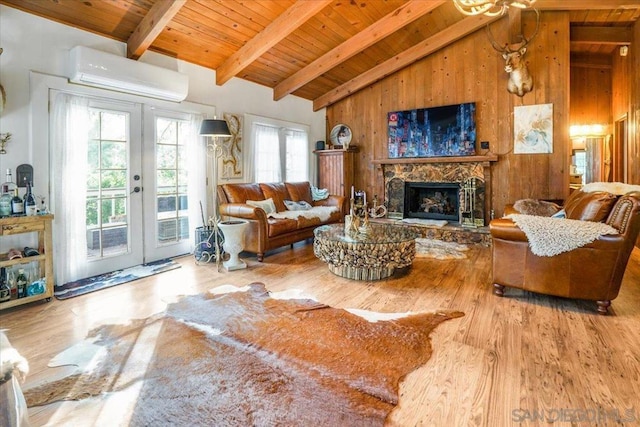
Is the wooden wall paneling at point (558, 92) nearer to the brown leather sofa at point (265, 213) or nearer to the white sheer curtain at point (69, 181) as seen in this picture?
the brown leather sofa at point (265, 213)

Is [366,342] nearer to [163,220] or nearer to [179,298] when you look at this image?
[179,298]

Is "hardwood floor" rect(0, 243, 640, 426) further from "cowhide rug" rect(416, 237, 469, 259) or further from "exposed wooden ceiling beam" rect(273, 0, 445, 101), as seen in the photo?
"exposed wooden ceiling beam" rect(273, 0, 445, 101)

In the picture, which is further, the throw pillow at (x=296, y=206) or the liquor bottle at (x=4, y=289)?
the throw pillow at (x=296, y=206)

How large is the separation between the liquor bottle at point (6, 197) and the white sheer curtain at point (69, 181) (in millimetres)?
397

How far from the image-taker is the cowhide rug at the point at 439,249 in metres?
4.56

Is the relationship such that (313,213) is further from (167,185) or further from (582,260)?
(582,260)

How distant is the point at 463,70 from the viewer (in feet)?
18.9

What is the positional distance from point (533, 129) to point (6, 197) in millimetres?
6565

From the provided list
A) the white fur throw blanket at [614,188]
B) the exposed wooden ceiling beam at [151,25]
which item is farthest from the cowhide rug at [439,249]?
the exposed wooden ceiling beam at [151,25]

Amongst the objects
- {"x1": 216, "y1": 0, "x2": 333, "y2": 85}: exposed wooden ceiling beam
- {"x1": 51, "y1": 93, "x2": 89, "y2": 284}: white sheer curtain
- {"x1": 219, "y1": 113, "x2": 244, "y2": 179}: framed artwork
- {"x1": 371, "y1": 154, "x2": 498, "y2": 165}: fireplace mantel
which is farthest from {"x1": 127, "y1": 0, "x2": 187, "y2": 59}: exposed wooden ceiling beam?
{"x1": 371, "y1": 154, "x2": 498, "y2": 165}: fireplace mantel

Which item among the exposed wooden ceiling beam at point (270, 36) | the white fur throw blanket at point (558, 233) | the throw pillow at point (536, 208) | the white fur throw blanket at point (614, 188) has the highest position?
the exposed wooden ceiling beam at point (270, 36)

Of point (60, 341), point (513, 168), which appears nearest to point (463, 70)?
point (513, 168)

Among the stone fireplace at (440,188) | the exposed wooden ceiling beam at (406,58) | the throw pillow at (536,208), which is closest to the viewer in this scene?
the throw pillow at (536,208)

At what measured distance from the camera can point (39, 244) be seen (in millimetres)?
3016
